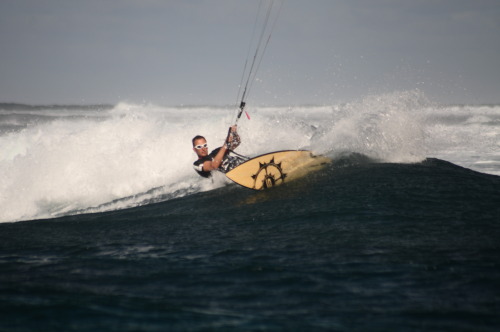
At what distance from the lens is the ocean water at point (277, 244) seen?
359cm

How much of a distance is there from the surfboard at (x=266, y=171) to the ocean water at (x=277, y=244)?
0.27 metres

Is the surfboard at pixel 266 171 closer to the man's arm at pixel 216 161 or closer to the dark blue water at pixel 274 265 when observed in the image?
the man's arm at pixel 216 161

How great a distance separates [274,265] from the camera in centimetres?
466

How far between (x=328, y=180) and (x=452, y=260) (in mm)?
4636

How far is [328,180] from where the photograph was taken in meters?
9.16

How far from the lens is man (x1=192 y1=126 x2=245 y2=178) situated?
8828mm

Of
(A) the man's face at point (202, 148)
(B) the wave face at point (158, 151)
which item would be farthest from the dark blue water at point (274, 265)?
(B) the wave face at point (158, 151)

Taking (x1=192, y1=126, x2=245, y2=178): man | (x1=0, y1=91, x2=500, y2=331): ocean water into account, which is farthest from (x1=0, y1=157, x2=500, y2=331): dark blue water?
(x1=192, y1=126, x2=245, y2=178): man

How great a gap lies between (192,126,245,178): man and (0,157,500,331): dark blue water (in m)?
0.92

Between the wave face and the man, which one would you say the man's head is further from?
the wave face

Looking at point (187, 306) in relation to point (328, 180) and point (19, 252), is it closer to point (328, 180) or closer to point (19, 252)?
point (19, 252)

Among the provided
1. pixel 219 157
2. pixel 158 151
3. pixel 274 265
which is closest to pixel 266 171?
pixel 219 157

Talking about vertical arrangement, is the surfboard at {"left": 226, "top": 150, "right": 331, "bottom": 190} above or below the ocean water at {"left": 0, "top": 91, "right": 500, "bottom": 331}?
above

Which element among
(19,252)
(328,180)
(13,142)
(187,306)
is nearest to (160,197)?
(328,180)
